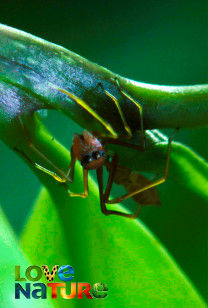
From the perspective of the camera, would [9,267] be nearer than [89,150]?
Yes

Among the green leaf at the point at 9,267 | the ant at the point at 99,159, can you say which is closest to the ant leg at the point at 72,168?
the ant at the point at 99,159

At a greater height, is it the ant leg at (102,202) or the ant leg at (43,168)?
the ant leg at (43,168)

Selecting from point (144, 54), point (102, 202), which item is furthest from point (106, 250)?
point (144, 54)

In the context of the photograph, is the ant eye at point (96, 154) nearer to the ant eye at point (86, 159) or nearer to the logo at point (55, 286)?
the ant eye at point (86, 159)

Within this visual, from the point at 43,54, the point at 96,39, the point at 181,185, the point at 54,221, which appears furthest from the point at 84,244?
the point at 96,39

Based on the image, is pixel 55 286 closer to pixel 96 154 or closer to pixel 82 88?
pixel 96 154

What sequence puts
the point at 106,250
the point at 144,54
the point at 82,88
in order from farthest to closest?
the point at 144,54, the point at 106,250, the point at 82,88
